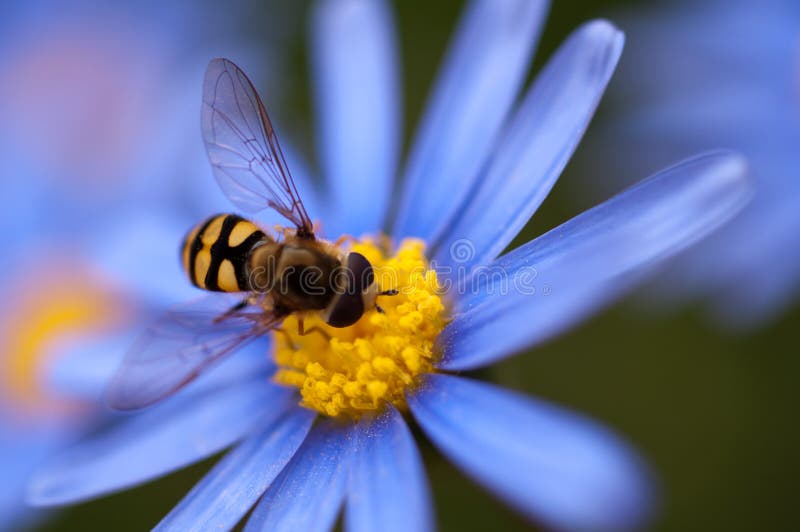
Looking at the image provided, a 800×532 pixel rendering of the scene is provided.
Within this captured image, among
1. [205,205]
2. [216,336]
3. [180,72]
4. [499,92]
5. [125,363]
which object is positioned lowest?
[125,363]

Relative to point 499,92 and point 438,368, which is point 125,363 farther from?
point 499,92

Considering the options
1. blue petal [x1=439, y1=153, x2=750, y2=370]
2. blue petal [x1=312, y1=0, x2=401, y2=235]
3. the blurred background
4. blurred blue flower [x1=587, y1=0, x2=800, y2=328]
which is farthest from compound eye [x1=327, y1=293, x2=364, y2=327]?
blurred blue flower [x1=587, y1=0, x2=800, y2=328]

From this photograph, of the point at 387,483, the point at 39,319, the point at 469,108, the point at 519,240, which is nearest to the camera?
the point at 387,483

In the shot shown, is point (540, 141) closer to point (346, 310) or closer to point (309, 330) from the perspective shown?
point (346, 310)

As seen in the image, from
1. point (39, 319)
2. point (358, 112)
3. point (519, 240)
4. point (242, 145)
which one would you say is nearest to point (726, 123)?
point (519, 240)

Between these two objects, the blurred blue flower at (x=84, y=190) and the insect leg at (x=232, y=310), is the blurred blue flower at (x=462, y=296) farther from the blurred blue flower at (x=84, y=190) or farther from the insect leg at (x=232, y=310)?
the blurred blue flower at (x=84, y=190)

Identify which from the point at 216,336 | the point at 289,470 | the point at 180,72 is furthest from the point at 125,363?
the point at 180,72

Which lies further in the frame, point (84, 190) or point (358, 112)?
point (84, 190)

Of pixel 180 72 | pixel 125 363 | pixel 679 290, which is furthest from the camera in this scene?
pixel 180 72
